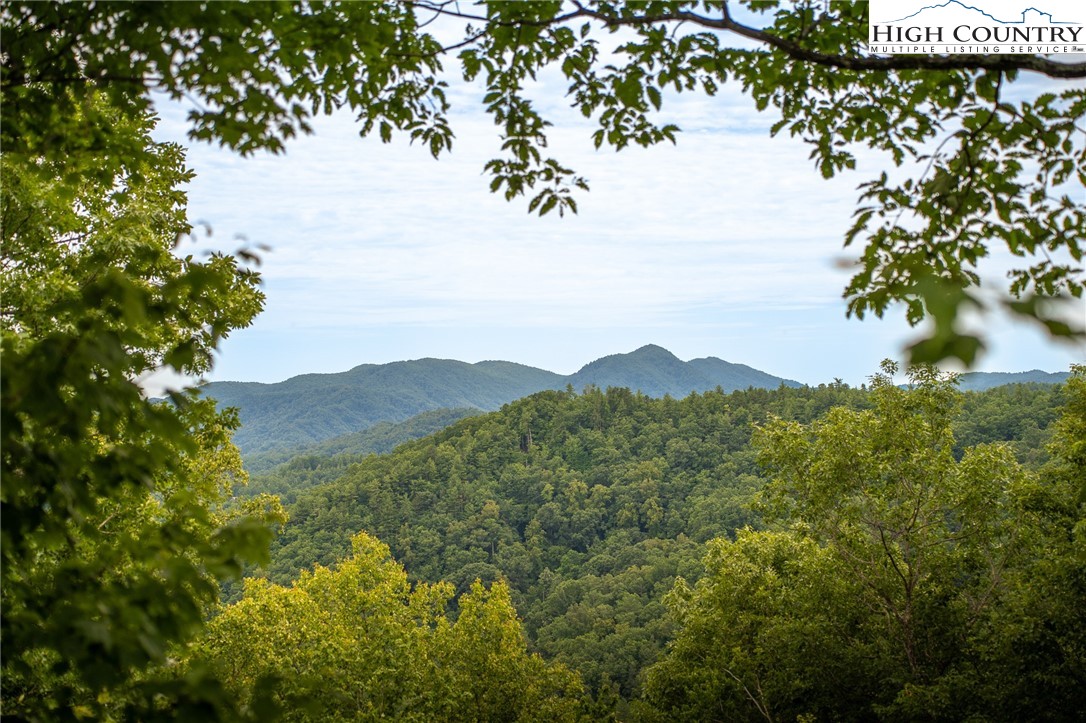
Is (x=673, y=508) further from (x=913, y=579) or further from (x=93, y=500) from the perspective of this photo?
(x=93, y=500)

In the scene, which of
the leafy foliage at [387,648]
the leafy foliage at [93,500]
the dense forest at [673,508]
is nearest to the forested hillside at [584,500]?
the dense forest at [673,508]

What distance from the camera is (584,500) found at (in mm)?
94000

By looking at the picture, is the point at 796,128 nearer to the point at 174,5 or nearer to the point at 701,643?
the point at 174,5

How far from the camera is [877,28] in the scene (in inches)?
155

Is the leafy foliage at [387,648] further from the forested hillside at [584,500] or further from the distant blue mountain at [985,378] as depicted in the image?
the forested hillside at [584,500]

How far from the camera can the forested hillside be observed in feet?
193

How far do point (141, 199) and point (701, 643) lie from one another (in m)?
11.7

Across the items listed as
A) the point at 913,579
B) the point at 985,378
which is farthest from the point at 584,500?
the point at 985,378

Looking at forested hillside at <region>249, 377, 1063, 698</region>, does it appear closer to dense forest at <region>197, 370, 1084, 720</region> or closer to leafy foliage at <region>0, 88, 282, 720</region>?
dense forest at <region>197, 370, 1084, 720</region>

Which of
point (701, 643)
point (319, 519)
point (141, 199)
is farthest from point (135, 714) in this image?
point (319, 519)

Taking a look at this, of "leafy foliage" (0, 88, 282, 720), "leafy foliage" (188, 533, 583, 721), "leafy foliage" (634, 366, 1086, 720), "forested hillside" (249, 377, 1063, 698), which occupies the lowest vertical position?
"forested hillside" (249, 377, 1063, 698)

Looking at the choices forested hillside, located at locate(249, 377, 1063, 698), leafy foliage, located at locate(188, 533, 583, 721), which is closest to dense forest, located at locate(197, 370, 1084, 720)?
forested hillside, located at locate(249, 377, 1063, 698)

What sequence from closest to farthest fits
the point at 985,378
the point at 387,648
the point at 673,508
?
the point at 387,648
the point at 673,508
the point at 985,378

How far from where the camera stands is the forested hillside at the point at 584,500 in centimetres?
5875
